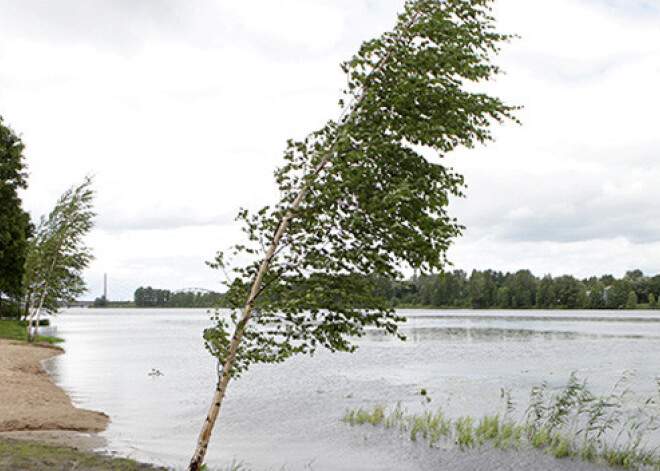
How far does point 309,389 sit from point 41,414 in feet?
44.3

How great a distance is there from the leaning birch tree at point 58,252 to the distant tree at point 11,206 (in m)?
2.00

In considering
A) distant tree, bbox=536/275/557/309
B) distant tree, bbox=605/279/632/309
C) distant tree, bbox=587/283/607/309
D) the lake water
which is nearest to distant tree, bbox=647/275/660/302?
distant tree, bbox=605/279/632/309

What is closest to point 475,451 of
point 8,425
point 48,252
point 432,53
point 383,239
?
point 383,239

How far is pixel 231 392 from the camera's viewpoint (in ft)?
92.5

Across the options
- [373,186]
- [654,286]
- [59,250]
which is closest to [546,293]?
[654,286]

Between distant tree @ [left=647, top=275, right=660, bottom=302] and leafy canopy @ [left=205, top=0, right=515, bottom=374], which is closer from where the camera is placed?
leafy canopy @ [left=205, top=0, right=515, bottom=374]

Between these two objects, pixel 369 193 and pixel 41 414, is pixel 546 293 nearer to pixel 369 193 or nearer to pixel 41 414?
pixel 41 414

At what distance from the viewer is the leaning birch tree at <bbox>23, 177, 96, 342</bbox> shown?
45594 millimetres

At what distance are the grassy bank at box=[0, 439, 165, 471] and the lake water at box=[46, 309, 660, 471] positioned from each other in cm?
192

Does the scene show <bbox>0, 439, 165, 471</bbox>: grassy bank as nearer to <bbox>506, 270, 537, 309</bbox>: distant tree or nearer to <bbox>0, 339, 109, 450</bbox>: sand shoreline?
<bbox>0, 339, 109, 450</bbox>: sand shoreline

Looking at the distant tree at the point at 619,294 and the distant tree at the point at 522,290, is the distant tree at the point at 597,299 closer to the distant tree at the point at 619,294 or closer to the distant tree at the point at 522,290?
the distant tree at the point at 619,294

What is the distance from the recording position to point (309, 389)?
94.8 feet

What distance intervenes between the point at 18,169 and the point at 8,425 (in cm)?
4024

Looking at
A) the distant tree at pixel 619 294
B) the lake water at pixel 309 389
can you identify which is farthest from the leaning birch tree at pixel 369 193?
the distant tree at pixel 619 294
